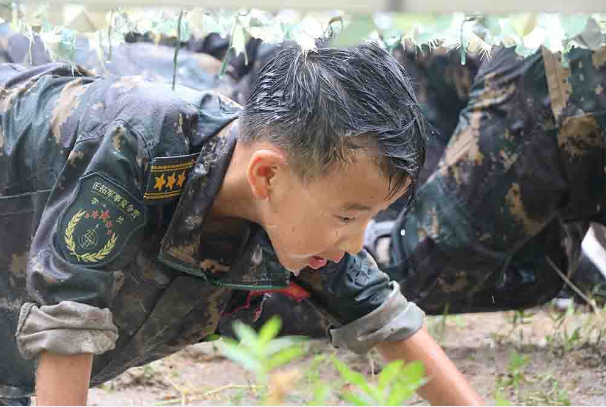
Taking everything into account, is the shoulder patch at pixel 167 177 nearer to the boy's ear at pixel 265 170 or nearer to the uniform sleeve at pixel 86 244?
the uniform sleeve at pixel 86 244

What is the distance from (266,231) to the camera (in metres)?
1.95

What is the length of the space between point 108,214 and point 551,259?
1.87 meters

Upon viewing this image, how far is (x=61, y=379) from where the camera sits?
1639 millimetres

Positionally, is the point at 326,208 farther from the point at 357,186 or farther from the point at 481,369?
the point at 481,369

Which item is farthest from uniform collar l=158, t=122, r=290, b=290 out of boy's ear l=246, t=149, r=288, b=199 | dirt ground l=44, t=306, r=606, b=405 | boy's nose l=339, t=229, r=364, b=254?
dirt ground l=44, t=306, r=606, b=405

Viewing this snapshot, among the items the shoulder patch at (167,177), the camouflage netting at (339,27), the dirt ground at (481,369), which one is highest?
the camouflage netting at (339,27)

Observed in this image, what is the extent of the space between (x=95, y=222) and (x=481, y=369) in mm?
1627

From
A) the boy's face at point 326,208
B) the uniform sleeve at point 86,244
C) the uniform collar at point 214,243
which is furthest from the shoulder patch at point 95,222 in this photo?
the boy's face at point 326,208

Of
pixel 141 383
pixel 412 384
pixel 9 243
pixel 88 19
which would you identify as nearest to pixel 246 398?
pixel 141 383

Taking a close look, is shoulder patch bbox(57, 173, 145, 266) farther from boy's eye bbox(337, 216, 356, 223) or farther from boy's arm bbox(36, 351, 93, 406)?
boy's eye bbox(337, 216, 356, 223)

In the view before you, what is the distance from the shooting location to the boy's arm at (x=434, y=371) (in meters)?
2.12

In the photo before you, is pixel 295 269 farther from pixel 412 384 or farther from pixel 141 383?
pixel 141 383

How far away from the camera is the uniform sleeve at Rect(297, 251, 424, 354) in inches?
82.4

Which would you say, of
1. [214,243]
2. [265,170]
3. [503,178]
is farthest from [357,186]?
[503,178]
